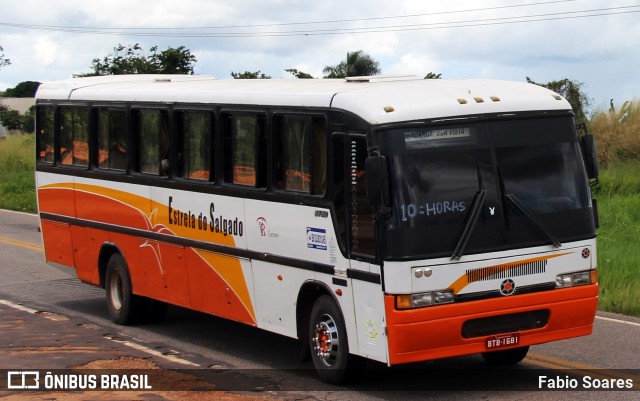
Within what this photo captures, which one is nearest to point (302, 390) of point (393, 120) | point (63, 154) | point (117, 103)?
point (393, 120)

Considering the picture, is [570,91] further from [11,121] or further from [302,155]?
[11,121]

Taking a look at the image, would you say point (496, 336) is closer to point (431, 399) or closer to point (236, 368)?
point (431, 399)

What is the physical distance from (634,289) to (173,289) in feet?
19.0

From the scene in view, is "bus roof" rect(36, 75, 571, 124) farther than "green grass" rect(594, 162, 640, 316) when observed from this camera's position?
No

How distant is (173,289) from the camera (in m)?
13.0

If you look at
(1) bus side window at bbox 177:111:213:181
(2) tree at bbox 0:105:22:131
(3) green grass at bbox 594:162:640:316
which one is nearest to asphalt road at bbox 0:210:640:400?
(3) green grass at bbox 594:162:640:316

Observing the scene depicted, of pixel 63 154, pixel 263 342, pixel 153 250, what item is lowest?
pixel 263 342

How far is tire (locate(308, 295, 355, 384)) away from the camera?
10.2 metres

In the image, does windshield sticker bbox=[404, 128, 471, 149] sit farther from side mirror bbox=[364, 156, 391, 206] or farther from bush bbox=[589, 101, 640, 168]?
bush bbox=[589, 101, 640, 168]

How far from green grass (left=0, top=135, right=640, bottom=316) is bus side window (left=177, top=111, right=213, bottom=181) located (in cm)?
530

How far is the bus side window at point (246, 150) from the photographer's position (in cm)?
1135

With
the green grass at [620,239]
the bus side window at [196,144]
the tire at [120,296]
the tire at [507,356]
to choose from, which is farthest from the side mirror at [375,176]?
the green grass at [620,239]

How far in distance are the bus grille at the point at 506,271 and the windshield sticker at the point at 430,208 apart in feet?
1.72

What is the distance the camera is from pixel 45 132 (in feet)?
51.5
